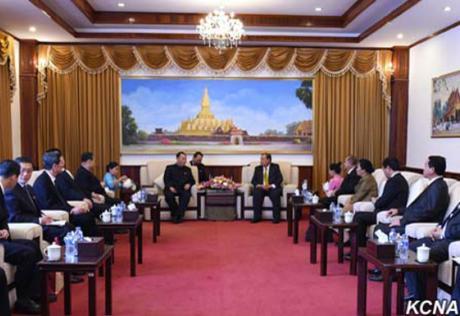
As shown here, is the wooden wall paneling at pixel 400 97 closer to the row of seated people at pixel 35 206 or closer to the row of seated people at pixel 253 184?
the row of seated people at pixel 253 184

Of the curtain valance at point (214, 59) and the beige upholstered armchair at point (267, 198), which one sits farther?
the curtain valance at point (214, 59)

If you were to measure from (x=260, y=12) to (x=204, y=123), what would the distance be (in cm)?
254

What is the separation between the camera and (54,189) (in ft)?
18.5

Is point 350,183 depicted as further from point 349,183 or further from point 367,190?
point 367,190

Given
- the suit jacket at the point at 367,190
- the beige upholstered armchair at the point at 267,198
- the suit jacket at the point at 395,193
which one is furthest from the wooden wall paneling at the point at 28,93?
the suit jacket at the point at 395,193

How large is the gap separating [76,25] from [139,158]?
9.15 ft

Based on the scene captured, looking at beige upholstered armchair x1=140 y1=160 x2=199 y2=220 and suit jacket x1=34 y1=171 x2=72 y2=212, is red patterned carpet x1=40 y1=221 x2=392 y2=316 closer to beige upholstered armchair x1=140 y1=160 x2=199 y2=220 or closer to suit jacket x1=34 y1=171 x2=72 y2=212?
suit jacket x1=34 y1=171 x2=72 y2=212

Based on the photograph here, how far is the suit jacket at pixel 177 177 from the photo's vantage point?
850 cm

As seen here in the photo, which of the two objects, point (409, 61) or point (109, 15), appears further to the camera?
point (409, 61)

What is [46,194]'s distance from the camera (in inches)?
218

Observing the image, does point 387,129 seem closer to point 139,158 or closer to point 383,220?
point 383,220

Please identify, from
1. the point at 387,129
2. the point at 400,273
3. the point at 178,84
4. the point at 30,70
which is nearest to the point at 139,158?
the point at 178,84

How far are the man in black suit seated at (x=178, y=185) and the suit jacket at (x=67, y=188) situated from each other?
2.25m

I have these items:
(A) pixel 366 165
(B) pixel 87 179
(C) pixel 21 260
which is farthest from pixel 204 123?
(C) pixel 21 260
